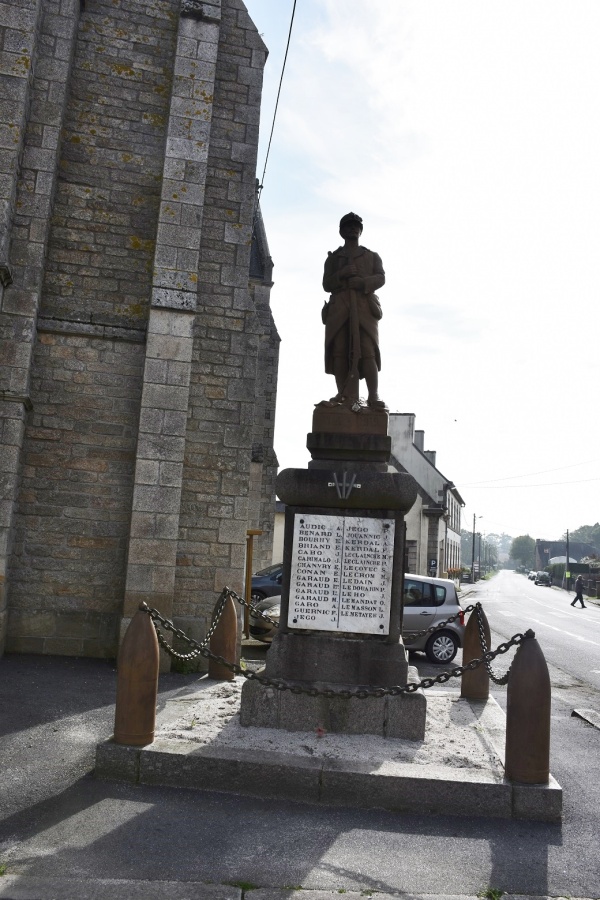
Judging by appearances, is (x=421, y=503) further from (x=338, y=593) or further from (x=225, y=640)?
(x=338, y=593)

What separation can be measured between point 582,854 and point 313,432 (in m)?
3.57

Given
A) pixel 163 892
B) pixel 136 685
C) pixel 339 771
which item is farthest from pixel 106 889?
pixel 339 771

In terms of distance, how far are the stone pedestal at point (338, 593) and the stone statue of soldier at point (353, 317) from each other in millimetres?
672

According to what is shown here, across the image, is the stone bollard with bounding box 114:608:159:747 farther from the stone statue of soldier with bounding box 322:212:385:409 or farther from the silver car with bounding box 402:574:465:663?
the silver car with bounding box 402:574:465:663

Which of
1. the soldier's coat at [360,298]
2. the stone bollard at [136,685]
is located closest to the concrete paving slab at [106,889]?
the stone bollard at [136,685]

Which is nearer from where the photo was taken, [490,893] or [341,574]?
[490,893]

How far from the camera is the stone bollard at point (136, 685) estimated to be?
450cm

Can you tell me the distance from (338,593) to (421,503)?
1187 inches

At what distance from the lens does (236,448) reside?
29.8 feet

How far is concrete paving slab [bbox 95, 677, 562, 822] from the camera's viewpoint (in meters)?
4.21

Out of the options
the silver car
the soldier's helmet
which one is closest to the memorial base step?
Answer: the soldier's helmet

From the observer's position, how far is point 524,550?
173375 millimetres

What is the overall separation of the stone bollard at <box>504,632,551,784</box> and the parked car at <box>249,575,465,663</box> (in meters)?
7.36

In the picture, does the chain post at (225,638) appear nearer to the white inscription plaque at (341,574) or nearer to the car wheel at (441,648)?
the white inscription plaque at (341,574)
